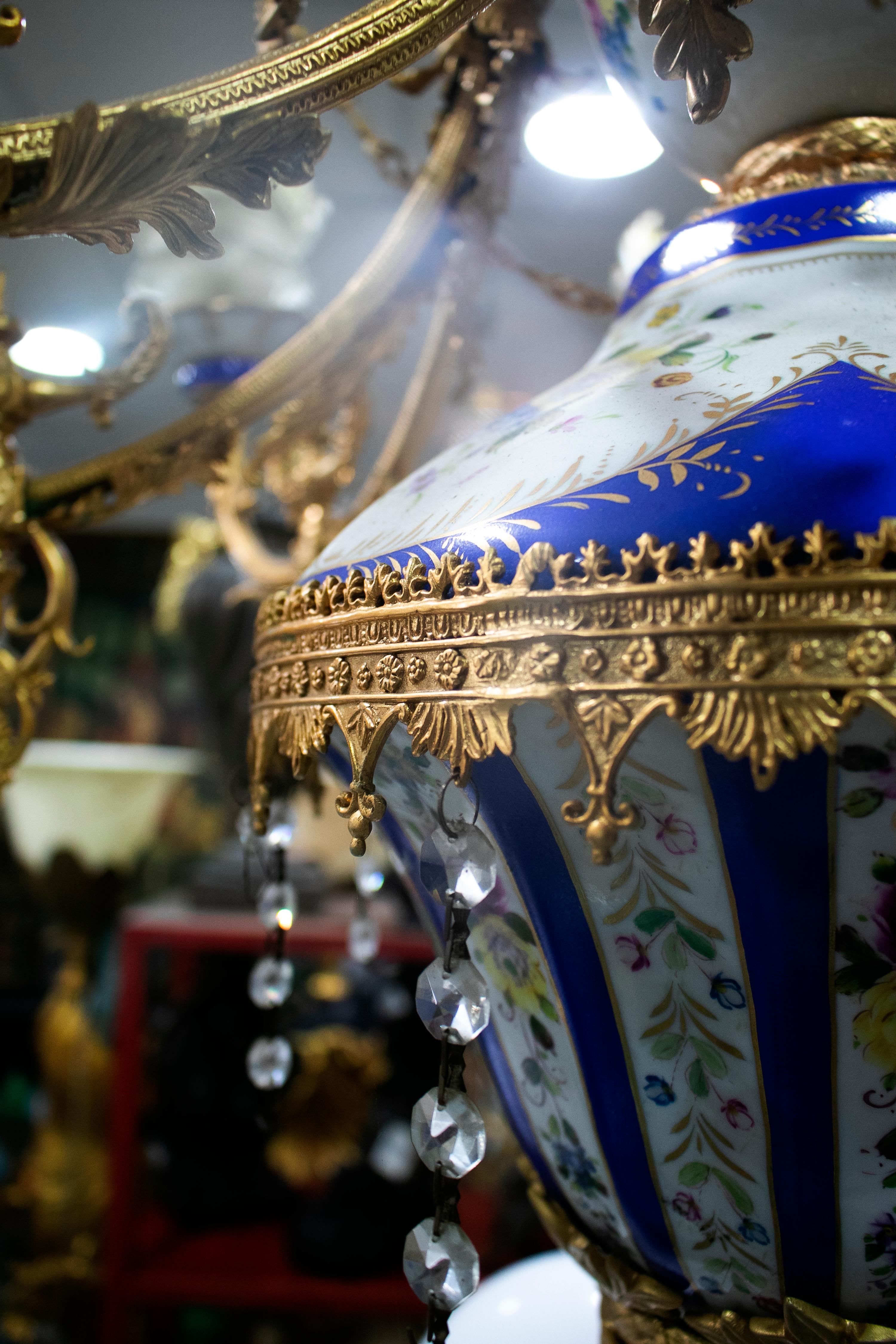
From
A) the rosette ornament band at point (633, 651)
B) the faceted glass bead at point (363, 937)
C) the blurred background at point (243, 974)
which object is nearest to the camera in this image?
the rosette ornament band at point (633, 651)

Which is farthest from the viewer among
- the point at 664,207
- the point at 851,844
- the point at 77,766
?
the point at 77,766

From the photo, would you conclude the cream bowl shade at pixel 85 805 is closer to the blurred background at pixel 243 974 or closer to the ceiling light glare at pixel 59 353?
the blurred background at pixel 243 974

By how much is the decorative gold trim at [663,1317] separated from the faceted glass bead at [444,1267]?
99mm

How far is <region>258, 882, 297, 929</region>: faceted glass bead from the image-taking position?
445 millimetres

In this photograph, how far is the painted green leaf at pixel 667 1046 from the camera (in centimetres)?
30

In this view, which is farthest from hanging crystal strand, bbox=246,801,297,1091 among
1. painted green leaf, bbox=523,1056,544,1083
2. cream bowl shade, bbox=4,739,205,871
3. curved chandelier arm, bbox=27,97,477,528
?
cream bowl shade, bbox=4,739,205,871

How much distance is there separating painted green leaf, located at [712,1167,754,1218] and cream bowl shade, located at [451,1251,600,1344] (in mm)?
183

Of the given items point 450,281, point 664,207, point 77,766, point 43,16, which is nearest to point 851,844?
point 43,16

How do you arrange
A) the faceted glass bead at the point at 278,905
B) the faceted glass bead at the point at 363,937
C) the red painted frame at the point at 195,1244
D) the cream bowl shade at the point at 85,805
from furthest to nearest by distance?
the cream bowl shade at the point at 85,805 → the red painted frame at the point at 195,1244 → the faceted glass bead at the point at 363,937 → the faceted glass bead at the point at 278,905

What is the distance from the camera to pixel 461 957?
286 mm

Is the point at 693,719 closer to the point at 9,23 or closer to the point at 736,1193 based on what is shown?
the point at 736,1193

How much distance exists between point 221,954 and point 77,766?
21.4 inches

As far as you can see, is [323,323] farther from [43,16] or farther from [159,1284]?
[159,1284]

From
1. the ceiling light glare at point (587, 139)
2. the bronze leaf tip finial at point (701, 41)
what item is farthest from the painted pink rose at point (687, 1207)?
the ceiling light glare at point (587, 139)
